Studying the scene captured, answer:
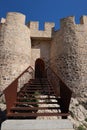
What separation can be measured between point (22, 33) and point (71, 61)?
12.4 feet

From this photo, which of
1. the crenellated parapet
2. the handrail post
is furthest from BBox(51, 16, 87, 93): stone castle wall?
the handrail post

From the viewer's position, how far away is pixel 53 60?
13711 millimetres

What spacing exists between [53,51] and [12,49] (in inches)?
126

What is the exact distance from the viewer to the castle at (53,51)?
39.4 ft

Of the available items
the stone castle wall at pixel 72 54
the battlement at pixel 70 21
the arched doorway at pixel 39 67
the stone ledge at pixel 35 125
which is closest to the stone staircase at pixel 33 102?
the stone ledge at pixel 35 125

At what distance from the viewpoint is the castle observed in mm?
12008

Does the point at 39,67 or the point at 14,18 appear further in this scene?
the point at 39,67

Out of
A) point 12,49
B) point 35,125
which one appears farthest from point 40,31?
point 35,125

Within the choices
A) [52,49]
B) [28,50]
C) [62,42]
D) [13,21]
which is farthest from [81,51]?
[13,21]

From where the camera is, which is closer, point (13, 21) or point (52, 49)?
point (13, 21)

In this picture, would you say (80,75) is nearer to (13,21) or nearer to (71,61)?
(71,61)

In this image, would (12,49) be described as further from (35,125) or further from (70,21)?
(35,125)

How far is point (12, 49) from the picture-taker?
12.4 meters

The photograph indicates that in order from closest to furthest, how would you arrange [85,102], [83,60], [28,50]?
[85,102] → [83,60] → [28,50]
